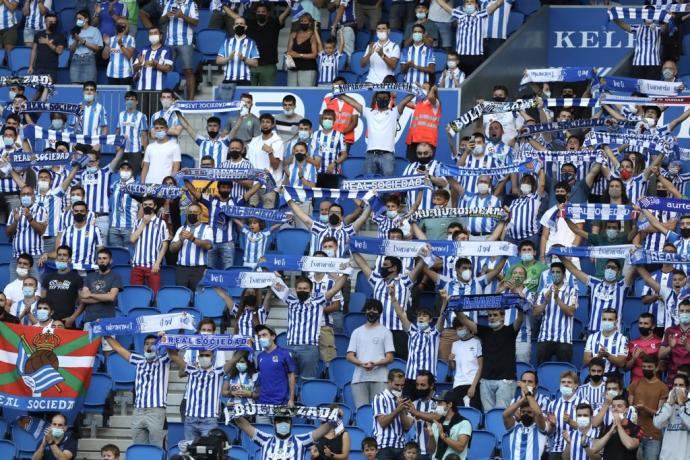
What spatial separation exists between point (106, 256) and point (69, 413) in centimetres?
214

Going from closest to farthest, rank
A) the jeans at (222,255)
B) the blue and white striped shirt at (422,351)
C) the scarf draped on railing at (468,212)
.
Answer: the blue and white striped shirt at (422,351) < the scarf draped on railing at (468,212) < the jeans at (222,255)

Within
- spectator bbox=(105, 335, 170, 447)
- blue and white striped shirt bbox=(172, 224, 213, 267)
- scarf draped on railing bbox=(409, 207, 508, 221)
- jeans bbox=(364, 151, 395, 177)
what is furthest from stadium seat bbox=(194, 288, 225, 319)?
jeans bbox=(364, 151, 395, 177)

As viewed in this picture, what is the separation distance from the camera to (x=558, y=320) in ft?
74.2

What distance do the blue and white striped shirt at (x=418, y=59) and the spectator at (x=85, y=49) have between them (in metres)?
4.53

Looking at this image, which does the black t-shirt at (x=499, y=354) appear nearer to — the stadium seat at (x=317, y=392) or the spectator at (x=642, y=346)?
the spectator at (x=642, y=346)

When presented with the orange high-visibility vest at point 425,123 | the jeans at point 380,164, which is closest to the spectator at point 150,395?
the jeans at point 380,164

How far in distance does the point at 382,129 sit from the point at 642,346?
5.77 m

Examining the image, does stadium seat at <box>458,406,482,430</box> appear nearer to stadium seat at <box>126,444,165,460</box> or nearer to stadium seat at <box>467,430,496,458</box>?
stadium seat at <box>467,430,496,458</box>

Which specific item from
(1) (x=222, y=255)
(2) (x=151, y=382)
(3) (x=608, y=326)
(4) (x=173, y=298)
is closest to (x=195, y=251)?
(1) (x=222, y=255)

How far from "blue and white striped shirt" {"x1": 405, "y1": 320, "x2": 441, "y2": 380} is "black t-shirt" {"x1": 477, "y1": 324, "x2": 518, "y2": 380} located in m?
0.60

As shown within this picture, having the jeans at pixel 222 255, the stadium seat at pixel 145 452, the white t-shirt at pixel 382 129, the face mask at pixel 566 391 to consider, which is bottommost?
the stadium seat at pixel 145 452

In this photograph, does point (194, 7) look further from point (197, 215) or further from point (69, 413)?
point (69, 413)

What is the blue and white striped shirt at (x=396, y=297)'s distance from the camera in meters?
23.1

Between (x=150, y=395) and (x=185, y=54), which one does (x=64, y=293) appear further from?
(x=185, y=54)
